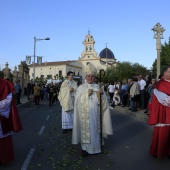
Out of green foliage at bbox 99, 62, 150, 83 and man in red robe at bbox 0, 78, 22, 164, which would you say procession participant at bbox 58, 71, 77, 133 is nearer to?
man in red robe at bbox 0, 78, 22, 164

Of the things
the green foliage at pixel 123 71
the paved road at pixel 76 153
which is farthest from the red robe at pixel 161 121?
the green foliage at pixel 123 71

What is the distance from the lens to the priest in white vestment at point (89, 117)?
23.7 feet

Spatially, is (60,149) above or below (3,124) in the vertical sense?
below

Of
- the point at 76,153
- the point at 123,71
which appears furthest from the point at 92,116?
the point at 123,71

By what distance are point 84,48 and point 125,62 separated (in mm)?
32516

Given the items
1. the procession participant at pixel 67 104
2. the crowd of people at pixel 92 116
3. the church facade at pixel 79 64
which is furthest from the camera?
the church facade at pixel 79 64

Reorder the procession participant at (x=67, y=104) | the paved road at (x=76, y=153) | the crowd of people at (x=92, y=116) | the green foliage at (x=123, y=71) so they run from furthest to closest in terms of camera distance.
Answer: the green foliage at (x=123, y=71) < the procession participant at (x=67, y=104) < the crowd of people at (x=92, y=116) < the paved road at (x=76, y=153)

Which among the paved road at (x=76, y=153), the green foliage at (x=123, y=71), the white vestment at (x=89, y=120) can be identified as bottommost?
the paved road at (x=76, y=153)

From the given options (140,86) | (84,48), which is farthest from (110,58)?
(140,86)

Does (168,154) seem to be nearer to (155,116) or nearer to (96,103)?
(155,116)

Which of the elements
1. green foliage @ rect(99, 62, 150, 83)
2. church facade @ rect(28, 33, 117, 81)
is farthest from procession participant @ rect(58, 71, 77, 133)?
church facade @ rect(28, 33, 117, 81)

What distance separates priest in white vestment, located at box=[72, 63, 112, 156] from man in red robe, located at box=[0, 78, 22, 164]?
1.54m

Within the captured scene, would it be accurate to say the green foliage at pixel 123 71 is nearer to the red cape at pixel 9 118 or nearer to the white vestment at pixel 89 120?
the white vestment at pixel 89 120

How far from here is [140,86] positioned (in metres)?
17.2
